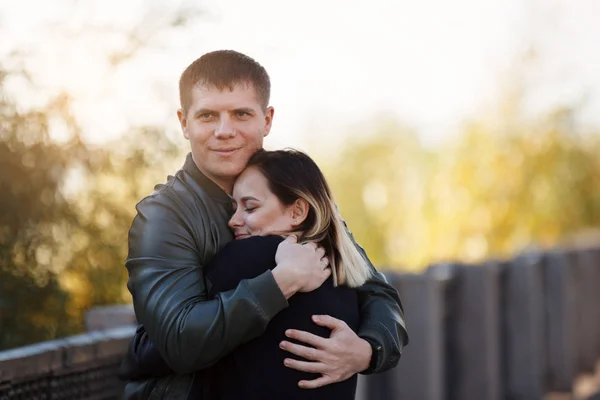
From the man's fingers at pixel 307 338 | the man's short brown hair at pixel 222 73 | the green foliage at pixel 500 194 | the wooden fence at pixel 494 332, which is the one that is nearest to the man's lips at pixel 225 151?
the man's short brown hair at pixel 222 73

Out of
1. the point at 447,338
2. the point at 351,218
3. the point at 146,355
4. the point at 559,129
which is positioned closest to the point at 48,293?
the point at 146,355

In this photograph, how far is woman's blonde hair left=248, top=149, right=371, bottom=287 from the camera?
363 cm

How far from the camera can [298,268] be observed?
3.39 meters

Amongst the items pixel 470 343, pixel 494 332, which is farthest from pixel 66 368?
pixel 494 332

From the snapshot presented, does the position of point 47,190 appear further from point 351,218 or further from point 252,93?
point 351,218

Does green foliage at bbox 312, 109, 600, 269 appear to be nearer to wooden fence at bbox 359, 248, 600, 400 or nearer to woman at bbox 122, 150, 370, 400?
wooden fence at bbox 359, 248, 600, 400

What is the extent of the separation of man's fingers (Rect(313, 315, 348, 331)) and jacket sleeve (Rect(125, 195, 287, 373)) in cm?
18

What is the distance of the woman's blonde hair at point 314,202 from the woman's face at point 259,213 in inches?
1.0

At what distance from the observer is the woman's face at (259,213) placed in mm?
3627

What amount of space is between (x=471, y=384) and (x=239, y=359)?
4.95 meters

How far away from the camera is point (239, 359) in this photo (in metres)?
3.38

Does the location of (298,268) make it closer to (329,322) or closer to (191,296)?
(329,322)

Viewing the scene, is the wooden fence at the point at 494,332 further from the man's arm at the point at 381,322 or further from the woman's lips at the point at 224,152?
the woman's lips at the point at 224,152

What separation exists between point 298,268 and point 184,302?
37 cm
